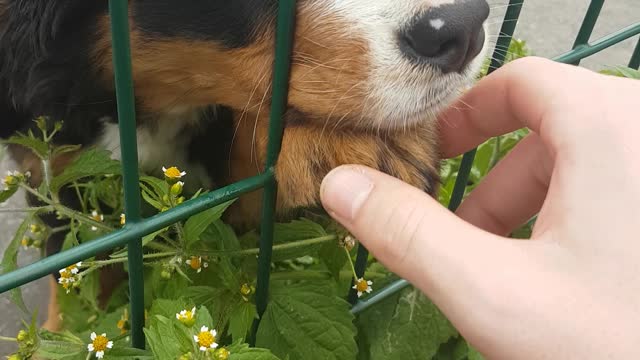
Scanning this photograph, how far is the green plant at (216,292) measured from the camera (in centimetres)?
92

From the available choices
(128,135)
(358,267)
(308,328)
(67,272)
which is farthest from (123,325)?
(128,135)

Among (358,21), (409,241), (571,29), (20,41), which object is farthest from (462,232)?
(571,29)

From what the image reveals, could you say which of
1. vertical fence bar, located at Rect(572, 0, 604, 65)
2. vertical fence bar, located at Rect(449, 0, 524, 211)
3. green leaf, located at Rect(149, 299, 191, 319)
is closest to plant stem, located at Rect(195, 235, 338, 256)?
green leaf, located at Rect(149, 299, 191, 319)

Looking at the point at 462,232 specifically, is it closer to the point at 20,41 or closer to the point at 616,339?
the point at 616,339

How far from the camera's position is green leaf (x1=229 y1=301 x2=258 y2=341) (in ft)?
3.48

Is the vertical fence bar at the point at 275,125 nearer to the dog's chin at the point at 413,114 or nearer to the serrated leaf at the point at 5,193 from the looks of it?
the dog's chin at the point at 413,114

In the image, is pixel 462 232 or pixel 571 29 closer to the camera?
pixel 462 232

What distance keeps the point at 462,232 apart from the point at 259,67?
0.47 metres

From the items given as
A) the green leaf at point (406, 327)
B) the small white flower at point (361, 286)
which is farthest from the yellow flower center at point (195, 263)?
the green leaf at point (406, 327)

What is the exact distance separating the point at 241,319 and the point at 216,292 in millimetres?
60

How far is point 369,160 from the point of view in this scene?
1.02 meters

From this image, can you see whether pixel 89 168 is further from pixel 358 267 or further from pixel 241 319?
pixel 358 267

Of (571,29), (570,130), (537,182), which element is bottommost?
(571,29)

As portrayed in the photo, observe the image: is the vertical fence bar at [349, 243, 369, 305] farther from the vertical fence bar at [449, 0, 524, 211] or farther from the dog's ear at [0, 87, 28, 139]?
the dog's ear at [0, 87, 28, 139]
